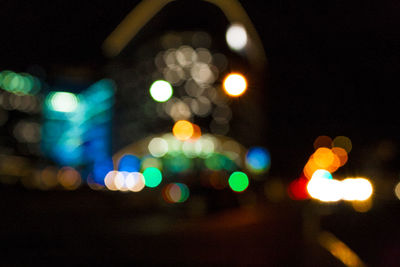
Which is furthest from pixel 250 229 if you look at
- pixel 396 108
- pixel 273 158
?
pixel 273 158

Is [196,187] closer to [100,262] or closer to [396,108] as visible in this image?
[100,262]

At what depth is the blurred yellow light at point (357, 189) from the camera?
19031mm

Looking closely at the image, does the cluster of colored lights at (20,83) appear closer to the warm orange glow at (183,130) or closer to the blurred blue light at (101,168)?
the blurred blue light at (101,168)

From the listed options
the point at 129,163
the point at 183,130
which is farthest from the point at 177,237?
the point at 183,130

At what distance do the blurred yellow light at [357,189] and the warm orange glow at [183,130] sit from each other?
22.6m

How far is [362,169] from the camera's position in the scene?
24.3 meters

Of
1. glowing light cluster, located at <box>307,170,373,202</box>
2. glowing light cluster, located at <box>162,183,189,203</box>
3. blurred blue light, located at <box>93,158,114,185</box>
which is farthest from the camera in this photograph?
blurred blue light, located at <box>93,158,114,185</box>

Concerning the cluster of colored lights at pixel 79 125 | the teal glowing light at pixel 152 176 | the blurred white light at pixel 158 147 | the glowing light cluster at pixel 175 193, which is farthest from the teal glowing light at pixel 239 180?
the cluster of colored lights at pixel 79 125

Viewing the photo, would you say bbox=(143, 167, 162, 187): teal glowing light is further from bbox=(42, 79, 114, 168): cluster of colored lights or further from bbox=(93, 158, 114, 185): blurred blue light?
bbox=(42, 79, 114, 168): cluster of colored lights

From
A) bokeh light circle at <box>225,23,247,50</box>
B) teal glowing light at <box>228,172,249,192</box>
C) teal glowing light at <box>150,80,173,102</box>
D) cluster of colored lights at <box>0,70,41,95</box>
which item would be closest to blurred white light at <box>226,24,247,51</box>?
bokeh light circle at <box>225,23,247,50</box>

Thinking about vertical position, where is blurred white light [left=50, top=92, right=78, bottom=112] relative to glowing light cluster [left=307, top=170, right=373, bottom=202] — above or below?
above

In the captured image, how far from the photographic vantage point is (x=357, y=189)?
19.5 meters

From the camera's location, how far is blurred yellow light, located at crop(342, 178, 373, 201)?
19.0 m

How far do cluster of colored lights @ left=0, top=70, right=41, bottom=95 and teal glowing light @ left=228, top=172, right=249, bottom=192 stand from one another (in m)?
15.4
